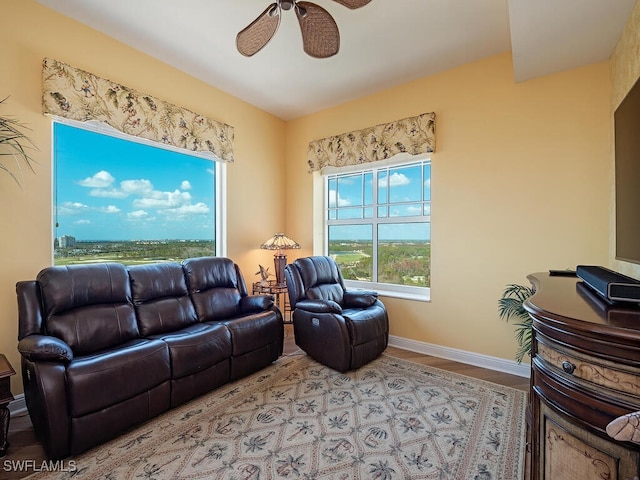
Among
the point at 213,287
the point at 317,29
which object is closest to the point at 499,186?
the point at 317,29

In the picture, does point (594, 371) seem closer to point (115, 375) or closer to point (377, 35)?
point (115, 375)

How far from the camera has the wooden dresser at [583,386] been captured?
2.71 ft

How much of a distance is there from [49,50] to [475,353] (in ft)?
14.8

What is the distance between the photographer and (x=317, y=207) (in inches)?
170

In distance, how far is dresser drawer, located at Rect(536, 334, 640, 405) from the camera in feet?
2.68

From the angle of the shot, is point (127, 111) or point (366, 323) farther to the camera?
point (366, 323)

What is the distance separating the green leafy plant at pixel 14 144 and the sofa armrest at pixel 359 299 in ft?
9.87

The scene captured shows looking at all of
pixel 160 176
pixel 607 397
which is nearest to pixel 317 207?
pixel 160 176

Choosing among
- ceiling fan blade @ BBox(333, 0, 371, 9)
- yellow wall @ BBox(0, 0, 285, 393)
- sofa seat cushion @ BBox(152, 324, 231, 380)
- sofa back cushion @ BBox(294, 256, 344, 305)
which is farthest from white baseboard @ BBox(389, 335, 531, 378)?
yellow wall @ BBox(0, 0, 285, 393)

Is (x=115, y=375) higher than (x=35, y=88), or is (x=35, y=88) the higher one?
(x=35, y=88)

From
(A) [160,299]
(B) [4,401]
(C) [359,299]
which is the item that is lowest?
(B) [4,401]

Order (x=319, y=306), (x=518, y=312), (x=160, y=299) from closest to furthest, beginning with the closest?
(x=518, y=312)
(x=160, y=299)
(x=319, y=306)

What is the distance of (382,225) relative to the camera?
384 centimetres

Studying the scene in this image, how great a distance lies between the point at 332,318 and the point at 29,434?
7.27ft
